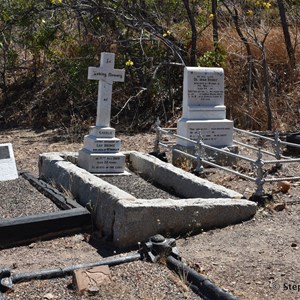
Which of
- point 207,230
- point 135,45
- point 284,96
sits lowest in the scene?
point 207,230

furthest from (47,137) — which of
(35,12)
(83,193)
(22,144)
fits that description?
(83,193)

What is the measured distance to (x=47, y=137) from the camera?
1408 cm

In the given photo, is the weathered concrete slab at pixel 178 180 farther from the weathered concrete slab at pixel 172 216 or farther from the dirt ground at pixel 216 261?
the dirt ground at pixel 216 261

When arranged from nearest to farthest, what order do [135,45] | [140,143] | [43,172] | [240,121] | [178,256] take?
[178,256] → [43,172] → [140,143] → [240,121] → [135,45]

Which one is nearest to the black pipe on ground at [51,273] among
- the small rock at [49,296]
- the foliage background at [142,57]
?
the small rock at [49,296]

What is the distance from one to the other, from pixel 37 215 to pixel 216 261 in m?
2.04

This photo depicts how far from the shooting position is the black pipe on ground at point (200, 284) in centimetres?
476

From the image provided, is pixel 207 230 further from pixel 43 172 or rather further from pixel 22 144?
pixel 22 144

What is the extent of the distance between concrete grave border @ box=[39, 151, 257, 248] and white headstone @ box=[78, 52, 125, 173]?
26.5 inches

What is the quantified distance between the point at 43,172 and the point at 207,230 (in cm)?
322

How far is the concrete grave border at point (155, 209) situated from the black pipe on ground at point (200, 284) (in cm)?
106

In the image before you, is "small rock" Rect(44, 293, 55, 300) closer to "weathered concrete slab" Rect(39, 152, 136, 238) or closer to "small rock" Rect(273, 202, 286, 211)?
"weathered concrete slab" Rect(39, 152, 136, 238)

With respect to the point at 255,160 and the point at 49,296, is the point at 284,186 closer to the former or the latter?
the point at 255,160

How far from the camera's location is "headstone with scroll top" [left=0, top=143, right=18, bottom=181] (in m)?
9.19
